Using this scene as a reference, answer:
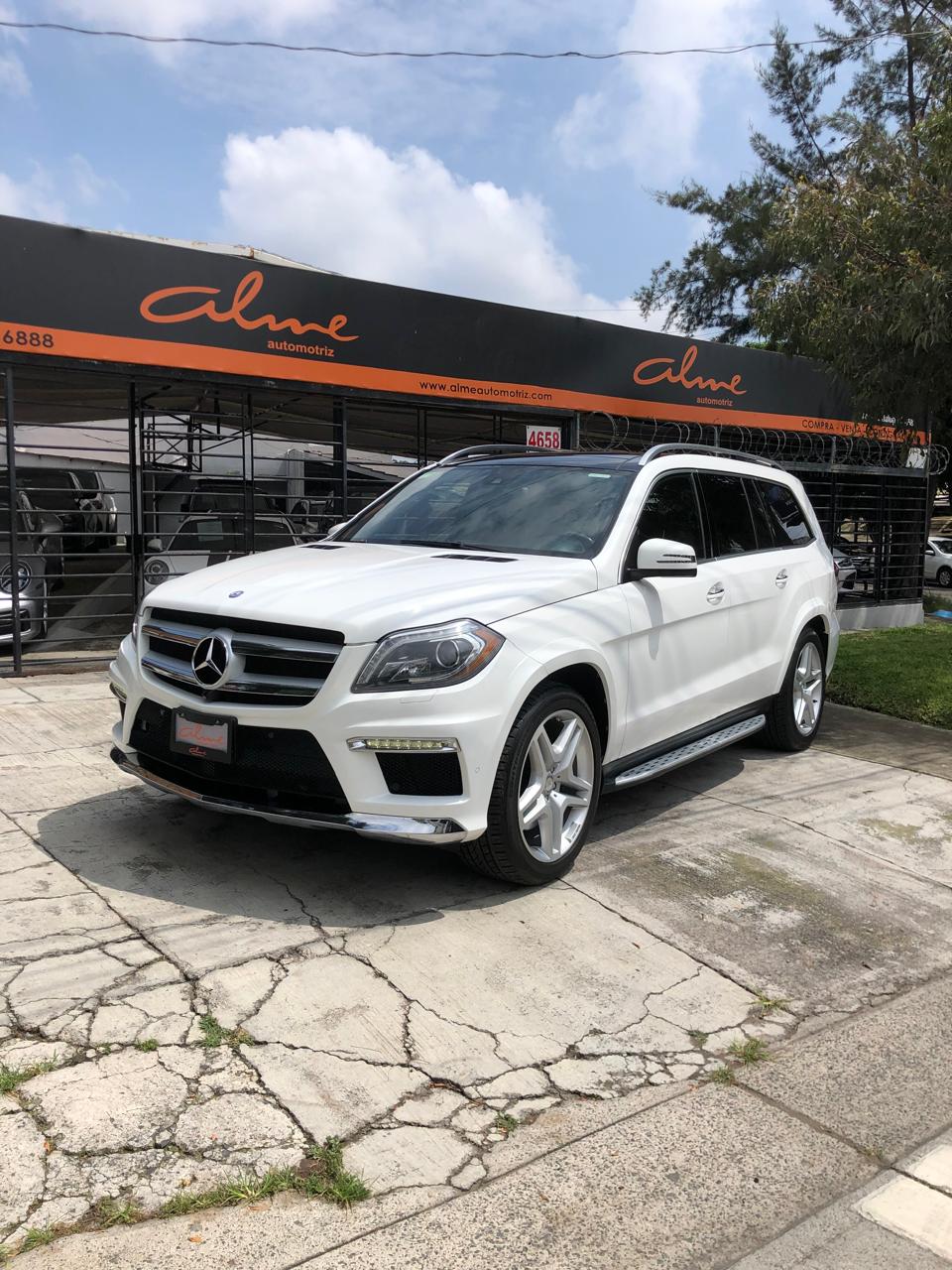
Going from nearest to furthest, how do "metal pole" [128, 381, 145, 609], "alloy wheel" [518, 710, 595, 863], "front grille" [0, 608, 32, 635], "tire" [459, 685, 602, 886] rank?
"tire" [459, 685, 602, 886] < "alloy wheel" [518, 710, 595, 863] < "front grille" [0, 608, 32, 635] < "metal pole" [128, 381, 145, 609]

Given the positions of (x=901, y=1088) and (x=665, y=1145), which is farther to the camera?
(x=901, y=1088)

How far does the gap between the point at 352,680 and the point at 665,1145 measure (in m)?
1.85

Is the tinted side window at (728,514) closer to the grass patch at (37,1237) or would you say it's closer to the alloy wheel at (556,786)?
the alloy wheel at (556,786)

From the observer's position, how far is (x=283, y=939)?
3.71 metres

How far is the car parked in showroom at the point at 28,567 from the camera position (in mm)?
8992

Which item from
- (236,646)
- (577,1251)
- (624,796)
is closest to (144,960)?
(236,646)

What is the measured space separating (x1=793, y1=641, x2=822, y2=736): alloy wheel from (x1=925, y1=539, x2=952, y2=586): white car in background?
2467 cm

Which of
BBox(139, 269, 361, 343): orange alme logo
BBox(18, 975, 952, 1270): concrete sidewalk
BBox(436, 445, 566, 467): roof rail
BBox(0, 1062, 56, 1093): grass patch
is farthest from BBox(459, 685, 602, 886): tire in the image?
BBox(139, 269, 361, 343): orange alme logo

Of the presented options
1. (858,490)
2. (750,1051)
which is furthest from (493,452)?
(858,490)

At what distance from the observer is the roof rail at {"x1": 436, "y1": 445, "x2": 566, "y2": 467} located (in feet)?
19.5

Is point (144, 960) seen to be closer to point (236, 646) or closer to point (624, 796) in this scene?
point (236, 646)

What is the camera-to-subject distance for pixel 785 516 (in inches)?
269

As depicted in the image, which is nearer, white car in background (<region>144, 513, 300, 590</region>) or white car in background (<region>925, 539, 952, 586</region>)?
white car in background (<region>144, 513, 300, 590</region>)

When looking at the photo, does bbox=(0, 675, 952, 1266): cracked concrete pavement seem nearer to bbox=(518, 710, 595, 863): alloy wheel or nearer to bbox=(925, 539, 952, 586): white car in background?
bbox=(518, 710, 595, 863): alloy wheel
